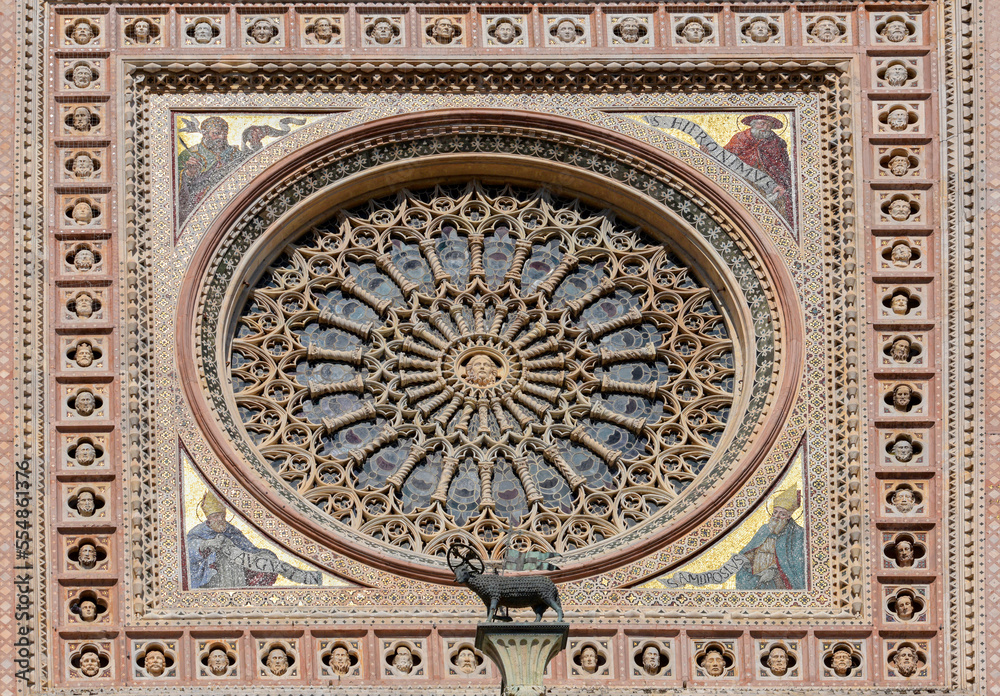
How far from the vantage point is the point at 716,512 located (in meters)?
28.5

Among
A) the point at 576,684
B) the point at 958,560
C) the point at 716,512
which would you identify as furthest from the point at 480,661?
the point at 958,560

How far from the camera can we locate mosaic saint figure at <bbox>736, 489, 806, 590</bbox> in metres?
28.4

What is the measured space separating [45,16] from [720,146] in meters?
6.60

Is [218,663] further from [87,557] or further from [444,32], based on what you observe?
[444,32]

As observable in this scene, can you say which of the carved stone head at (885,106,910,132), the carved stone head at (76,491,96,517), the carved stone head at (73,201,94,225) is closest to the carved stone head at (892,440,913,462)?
the carved stone head at (885,106,910,132)

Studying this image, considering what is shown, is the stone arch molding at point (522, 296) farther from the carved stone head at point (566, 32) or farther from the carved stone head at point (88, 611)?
the carved stone head at point (88, 611)

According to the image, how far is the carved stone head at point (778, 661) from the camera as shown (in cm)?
2802

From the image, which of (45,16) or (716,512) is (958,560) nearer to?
(716,512)

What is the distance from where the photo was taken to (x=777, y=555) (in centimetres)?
2845

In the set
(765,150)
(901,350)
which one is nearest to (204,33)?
(765,150)

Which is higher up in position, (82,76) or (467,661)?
(82,76)

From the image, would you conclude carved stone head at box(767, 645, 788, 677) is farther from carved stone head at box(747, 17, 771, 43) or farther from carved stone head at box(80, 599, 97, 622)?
carved stone head at box(80, 599, 97, 622)

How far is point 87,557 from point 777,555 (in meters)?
6.34

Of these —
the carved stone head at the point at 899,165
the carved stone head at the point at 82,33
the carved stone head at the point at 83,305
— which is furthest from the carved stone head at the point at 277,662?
the carved stone head at the point at 899,165
